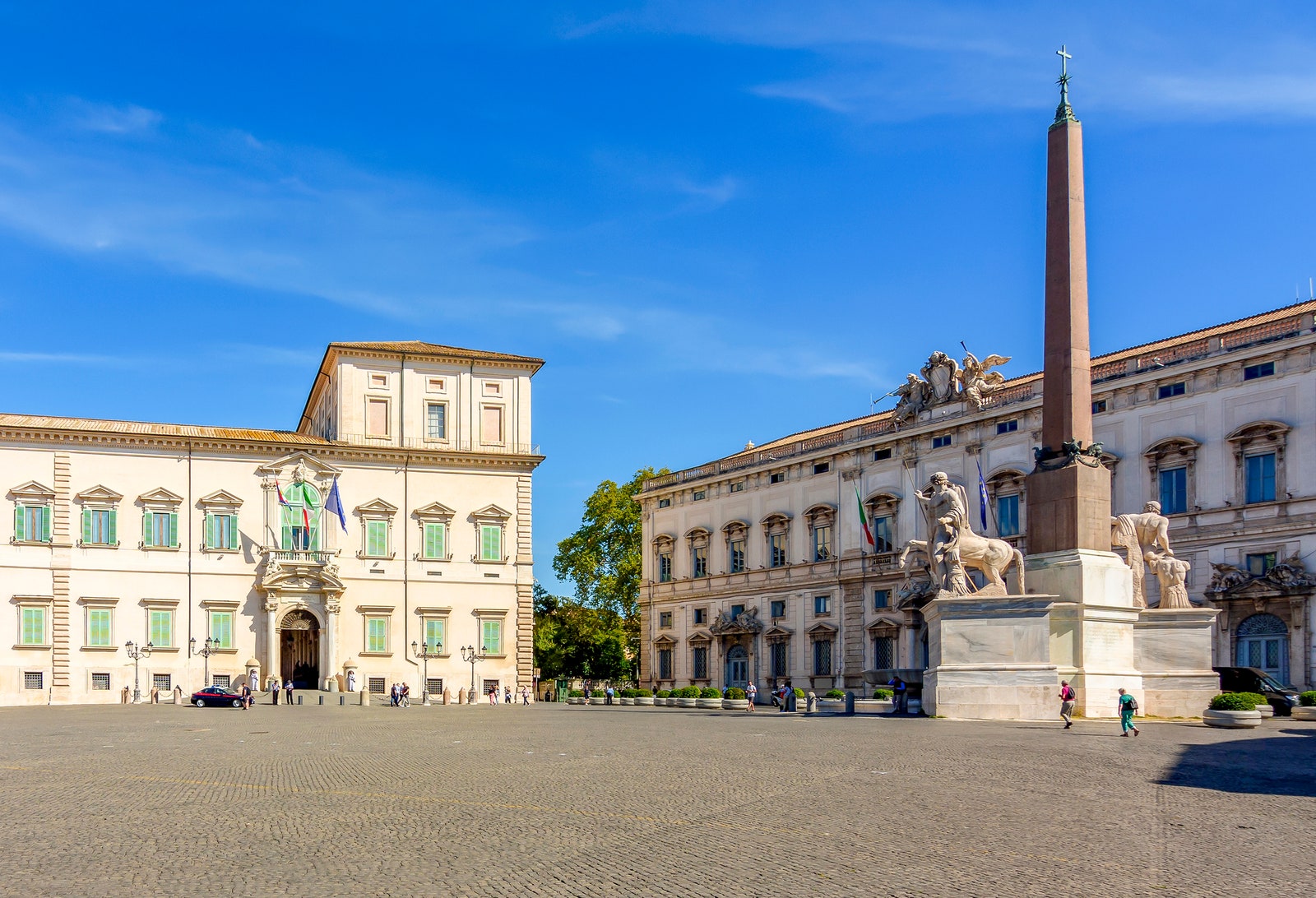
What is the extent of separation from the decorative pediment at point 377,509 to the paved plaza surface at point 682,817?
1334 inches

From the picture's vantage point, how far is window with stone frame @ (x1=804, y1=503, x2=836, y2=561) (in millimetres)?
61562

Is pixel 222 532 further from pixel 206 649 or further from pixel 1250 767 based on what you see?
pixel 1250 767

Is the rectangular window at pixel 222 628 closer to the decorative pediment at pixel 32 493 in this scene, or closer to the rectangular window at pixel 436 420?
the decorative pediment at pixel 32 493

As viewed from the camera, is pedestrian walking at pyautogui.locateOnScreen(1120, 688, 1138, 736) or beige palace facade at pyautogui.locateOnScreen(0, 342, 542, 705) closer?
pedestrian walking at pyautogui.locateOnScreen(1120, 688, 1138, 736)

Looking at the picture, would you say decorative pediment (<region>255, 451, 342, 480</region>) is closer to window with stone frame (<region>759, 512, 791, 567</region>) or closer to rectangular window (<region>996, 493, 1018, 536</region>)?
window with stone frame (<region>759, 512, 791, 567</region>)

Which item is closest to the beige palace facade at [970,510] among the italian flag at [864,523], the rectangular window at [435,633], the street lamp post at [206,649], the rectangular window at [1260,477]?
the rectangular window at [1260,477]

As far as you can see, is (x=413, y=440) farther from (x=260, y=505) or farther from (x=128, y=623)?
(x=128, y=623)

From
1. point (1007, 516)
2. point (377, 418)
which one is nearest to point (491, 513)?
point (377, 418)

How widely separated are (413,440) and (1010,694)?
121 ft

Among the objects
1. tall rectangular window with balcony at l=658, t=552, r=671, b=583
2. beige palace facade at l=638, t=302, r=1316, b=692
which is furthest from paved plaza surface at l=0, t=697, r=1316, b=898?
tall rectangular window with balcony at l=658, t=552, r=671, b=583

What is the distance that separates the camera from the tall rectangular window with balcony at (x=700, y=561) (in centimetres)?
6912

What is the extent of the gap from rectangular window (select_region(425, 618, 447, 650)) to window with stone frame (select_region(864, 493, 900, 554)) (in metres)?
18.8

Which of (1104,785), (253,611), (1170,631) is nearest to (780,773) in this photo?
(1104,785)

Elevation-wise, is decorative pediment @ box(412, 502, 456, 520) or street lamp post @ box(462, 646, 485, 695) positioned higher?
decorative pediment @ box(412, 502, 456, 520)
